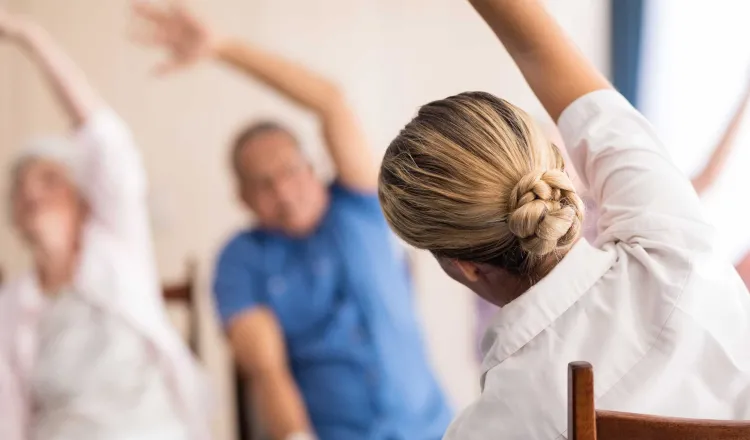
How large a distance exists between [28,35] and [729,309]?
5.80 ft

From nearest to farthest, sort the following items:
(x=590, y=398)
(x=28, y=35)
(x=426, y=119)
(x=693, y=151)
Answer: (x=590, y=398), (x=426, y=119), (x=693, y=151), (x=28, y=35)

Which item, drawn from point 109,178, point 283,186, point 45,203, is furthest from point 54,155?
point 283,186

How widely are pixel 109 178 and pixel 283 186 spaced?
36 cm

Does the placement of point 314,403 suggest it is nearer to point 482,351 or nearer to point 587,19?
point 587,19

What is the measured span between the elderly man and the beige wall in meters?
0.18

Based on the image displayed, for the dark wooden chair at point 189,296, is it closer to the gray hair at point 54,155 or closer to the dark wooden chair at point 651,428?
the gray hair at point 54,155

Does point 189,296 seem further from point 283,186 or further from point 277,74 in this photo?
point 277,74

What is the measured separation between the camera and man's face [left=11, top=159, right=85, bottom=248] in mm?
1857

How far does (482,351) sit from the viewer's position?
66 centimetres

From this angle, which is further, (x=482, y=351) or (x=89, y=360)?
(x=89, y=360)

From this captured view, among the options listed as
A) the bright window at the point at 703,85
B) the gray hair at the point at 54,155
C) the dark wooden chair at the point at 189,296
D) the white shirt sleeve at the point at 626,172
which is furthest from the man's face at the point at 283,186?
the white shirt sleeve at the point at 626,172

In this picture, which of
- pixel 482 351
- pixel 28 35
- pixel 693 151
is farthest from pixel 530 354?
pixel 28 35

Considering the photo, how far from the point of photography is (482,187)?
0.62m

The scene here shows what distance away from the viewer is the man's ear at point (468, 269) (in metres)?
0.66
